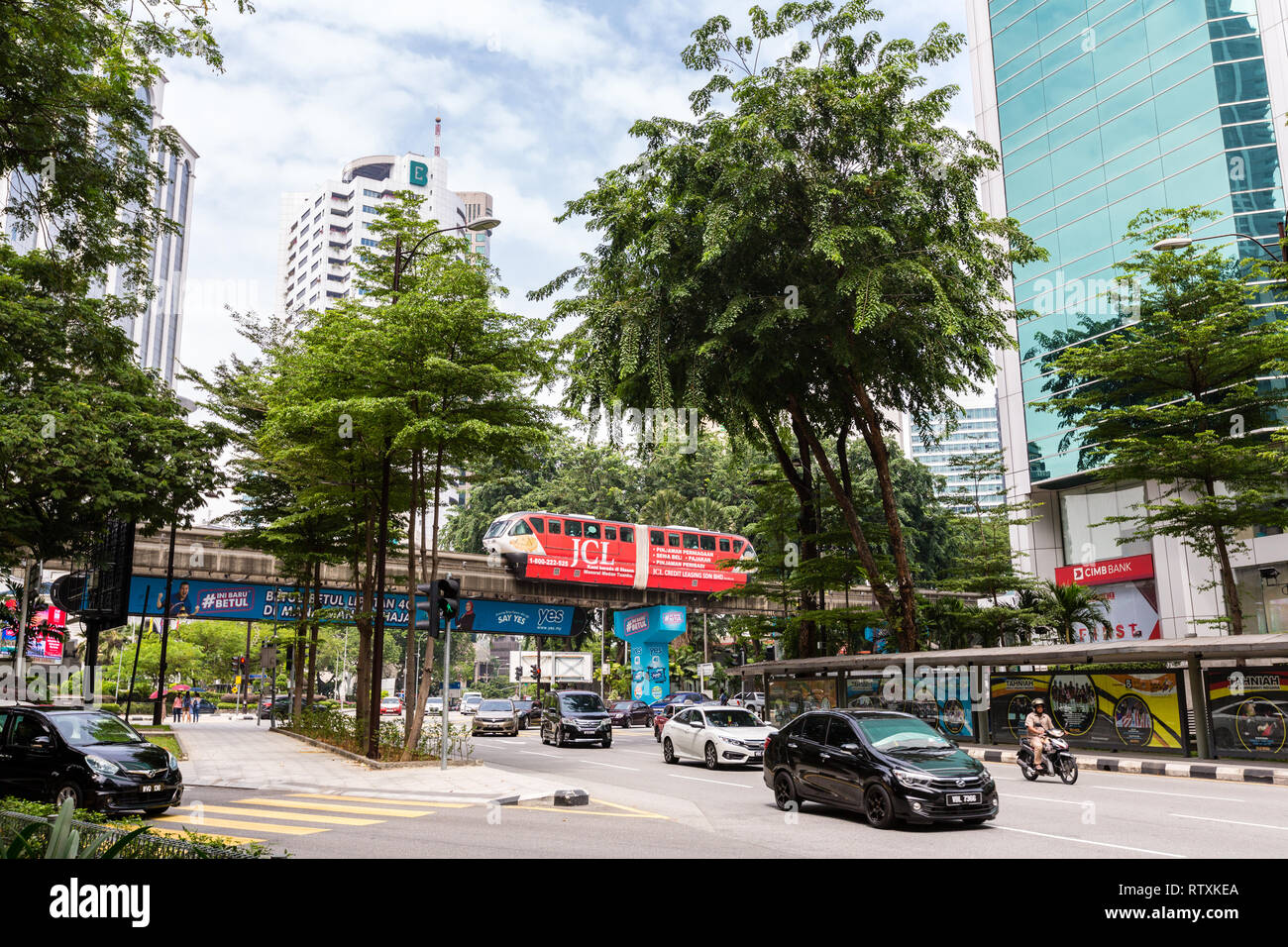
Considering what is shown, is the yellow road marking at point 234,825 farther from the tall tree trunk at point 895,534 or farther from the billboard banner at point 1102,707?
the tall tree trunk at point 895,534

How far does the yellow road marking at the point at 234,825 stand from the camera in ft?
35.7

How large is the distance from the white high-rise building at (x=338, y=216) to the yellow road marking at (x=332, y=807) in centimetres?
12268

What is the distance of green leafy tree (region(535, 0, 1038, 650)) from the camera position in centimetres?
2253

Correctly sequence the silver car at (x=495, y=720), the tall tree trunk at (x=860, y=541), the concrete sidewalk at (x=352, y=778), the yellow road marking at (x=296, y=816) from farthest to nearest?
the silver car at (x=495, y=720) → the tall tree trunk at (x=860, y=541) → the concrete sidewalk at (x=352, y=778) → the yellow road marking at (x=296, y=816)

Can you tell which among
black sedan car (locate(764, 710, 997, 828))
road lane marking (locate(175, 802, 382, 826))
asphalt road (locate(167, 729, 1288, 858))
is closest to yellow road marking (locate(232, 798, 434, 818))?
asphalt road (locate(167, 729, 1288, 858))

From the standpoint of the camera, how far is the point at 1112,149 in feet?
126

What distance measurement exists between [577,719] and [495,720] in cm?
745

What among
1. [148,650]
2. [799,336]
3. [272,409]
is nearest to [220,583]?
[272,409]

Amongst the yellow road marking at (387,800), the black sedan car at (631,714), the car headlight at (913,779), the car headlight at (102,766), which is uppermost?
the car headlight at (102,766)

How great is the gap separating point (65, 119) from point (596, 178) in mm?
17307

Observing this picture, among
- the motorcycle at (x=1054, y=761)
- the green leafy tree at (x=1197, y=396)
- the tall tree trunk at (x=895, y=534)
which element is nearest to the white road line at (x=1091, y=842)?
the motorcycle at (x=1054, y=761)
